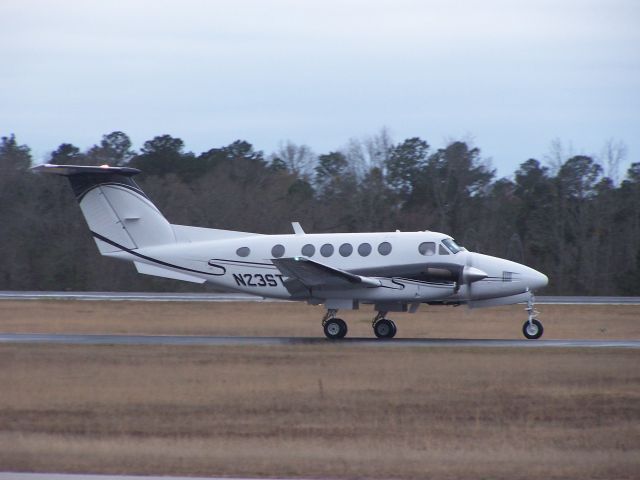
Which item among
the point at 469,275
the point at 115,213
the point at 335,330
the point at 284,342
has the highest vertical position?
the point at 115,213

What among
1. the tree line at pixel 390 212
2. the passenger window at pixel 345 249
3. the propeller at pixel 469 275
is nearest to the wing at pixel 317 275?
the passenger window at pixel 345 249

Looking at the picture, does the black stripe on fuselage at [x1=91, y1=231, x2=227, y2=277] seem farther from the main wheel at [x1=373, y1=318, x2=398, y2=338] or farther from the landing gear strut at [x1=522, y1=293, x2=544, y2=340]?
the landing gear strut at [x1=522, y1=293, x2=544, y2=340]

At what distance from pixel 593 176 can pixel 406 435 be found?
157 ft

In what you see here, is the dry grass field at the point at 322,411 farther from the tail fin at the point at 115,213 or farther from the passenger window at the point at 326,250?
the tail fin at the point at 115,213

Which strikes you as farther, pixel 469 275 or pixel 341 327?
pixel 341 327

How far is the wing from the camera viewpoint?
2125 cm

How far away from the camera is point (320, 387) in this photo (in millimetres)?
15203

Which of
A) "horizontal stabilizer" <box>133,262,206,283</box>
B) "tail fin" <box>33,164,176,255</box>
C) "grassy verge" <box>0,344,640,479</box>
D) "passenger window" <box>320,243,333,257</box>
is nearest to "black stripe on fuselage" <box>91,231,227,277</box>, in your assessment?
"tail fin" <box>33,164,176,255</box>

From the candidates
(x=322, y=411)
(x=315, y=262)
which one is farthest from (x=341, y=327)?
(x=322, y=411)

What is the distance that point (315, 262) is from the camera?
21.2m

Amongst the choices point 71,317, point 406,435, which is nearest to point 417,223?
point 71,317

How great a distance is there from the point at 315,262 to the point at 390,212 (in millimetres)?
30968

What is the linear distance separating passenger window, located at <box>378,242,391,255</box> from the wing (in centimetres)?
71

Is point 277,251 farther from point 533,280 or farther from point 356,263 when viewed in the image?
point 533,280
